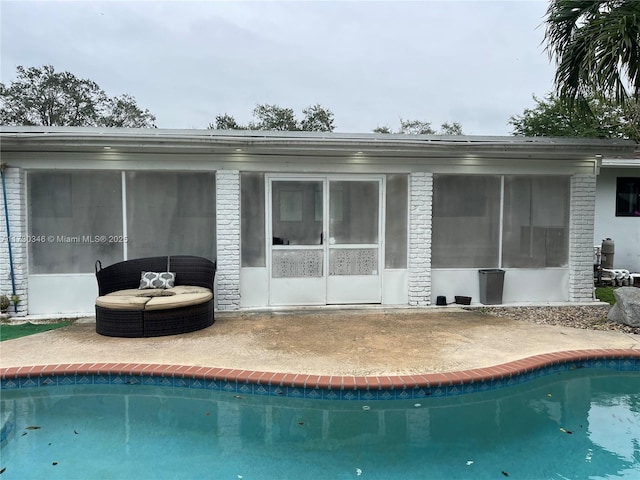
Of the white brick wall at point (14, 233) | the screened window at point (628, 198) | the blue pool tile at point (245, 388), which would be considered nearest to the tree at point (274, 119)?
the screened window at point (628, 198)

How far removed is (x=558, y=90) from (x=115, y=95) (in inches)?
1096

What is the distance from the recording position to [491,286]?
7727 millimetres

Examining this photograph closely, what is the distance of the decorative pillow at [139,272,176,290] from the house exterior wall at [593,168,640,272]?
1056 cm

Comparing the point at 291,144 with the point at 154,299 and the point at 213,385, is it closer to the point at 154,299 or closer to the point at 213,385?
the point at 154,299

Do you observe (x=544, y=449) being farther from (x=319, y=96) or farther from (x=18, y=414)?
(x=319, y=96)

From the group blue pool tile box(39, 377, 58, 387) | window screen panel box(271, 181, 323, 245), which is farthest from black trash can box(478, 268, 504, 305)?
blue pool tile box(39, 377, 58, 387)

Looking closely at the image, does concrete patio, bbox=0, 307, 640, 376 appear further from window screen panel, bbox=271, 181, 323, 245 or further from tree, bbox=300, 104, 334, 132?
tree, bbox=300, 104, 334, 132

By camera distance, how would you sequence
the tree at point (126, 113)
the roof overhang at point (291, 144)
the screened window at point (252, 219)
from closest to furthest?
the roof overhang at point (291, 144)
the screened window at point (252, 219)
the tree at point (126, 113)

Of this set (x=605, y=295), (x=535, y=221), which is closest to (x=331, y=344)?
(x=535, y=221)

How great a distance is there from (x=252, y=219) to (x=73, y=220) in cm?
279

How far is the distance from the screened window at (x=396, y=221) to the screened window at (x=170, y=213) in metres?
2.92

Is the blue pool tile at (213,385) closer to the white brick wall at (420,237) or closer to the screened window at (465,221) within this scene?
the white brick wall at (420,237)

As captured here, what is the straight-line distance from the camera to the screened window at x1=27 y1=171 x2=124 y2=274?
23.0 feet

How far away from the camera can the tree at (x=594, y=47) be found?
19.2ft
